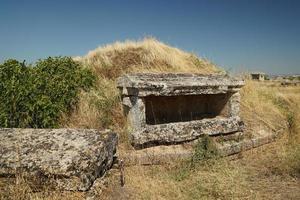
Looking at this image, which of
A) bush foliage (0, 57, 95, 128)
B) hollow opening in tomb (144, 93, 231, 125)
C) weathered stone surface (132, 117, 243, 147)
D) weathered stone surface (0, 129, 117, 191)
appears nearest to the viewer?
weathered stone surface (0, 129, 117, 191)

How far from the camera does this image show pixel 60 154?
445 cm

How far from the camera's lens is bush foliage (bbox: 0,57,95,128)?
22.3 ft

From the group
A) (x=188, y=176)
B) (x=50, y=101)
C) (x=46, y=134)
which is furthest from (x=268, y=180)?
(x=50, y=101)

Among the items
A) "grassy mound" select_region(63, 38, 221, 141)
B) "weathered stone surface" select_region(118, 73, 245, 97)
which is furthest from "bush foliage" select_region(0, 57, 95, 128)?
"weathered stone surface" select_region(118, 73, 245, 97)

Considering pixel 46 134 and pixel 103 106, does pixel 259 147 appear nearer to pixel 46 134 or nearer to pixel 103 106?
pixel 103 106

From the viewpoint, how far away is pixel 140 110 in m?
6.70

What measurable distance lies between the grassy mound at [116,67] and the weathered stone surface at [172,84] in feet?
2.14

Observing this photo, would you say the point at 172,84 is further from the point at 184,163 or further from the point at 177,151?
the point at 184,163

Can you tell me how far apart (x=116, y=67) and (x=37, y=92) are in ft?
10.2

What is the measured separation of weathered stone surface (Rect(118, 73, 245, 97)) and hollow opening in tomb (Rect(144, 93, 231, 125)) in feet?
1.92

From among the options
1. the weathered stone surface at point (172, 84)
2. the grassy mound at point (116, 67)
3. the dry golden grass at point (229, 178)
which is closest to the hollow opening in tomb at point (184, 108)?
the weathered stone surface at point (172, 84)

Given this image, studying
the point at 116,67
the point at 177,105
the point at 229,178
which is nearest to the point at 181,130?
the point at 177,105

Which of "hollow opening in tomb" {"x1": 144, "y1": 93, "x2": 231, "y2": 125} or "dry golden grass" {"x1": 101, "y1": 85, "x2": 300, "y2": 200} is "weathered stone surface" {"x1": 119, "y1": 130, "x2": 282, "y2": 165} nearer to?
"dry golden grass" {"x1": 101, "y1": 85, "x2": 300, "y2": 200}

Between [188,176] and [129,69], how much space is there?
4.59m
